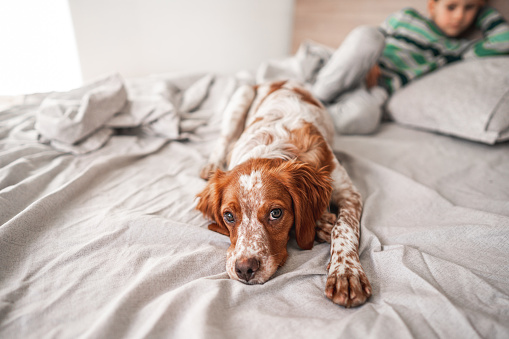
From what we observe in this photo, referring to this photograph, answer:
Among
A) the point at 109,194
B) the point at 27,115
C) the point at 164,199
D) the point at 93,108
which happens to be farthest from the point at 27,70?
the point at 164,199

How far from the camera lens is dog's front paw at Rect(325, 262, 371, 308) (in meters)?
1.25

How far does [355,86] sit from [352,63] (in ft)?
1.06

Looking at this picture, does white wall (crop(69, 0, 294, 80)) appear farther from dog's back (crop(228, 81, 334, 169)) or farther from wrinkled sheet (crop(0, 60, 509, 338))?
dog's back (crop(228, 81, 334, 169))

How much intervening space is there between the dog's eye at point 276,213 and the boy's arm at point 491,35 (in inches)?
112

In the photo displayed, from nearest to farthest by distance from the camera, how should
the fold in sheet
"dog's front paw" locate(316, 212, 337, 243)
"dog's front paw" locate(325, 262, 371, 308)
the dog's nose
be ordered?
1. "dog's front paw" locate(325, 262, 371, 308)
2. the dog's nose
3. "dog's front paw" locate(316, 212, 337, 243)
4. the fold in sheet

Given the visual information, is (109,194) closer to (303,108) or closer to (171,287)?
(171,287)

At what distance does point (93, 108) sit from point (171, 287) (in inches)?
72.3

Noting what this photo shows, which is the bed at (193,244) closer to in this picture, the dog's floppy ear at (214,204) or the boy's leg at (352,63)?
the dog's floppy ear at (214,204)

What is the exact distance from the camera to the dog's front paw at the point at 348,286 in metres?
1.25

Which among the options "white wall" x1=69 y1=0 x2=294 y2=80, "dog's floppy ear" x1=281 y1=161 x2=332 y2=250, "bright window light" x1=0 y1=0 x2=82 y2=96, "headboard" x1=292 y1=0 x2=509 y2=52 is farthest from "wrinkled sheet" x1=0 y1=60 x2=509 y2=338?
"headboard" x1=292 y1=0 x2=509 y2=52

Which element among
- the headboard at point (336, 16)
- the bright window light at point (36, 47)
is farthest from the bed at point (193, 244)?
the headboard at point (336, 16)

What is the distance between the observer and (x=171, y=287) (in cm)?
135

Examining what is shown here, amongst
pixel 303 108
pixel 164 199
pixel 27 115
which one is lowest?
pixel 164 199

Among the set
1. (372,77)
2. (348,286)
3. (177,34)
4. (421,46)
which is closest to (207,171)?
(348,286)
